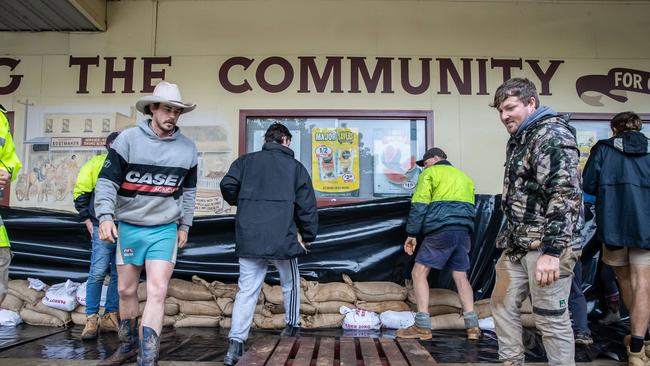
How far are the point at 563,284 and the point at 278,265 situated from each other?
2.01m

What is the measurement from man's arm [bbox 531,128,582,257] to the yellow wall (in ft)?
10.7

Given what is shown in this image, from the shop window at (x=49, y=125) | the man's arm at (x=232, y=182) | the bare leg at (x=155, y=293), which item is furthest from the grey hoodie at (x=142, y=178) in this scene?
the shop window at (x=49, y=125)

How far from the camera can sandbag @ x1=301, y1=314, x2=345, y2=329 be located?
432 cm

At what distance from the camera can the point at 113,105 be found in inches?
226

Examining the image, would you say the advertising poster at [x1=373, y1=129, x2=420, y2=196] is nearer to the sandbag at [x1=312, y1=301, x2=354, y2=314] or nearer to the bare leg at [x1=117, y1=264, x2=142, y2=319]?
the sandbag at [x1=312, y1=301, x2=354, y2=314]

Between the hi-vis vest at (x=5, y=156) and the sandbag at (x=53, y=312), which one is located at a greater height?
the hi-vis vest at (x=5, y=156)

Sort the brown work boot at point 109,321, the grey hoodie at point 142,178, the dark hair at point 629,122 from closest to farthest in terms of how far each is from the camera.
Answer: the grey hoodie at point 142,178 → the dark hair at point 629,122 → the brown work boot at point 109,321

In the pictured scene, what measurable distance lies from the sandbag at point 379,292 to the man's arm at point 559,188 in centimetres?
222

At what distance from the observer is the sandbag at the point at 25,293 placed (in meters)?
4.44

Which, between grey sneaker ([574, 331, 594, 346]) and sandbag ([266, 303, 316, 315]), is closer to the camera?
grey sneaker ([574, 331, 594, 346])

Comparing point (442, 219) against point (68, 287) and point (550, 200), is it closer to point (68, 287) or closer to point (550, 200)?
point (550, 200)

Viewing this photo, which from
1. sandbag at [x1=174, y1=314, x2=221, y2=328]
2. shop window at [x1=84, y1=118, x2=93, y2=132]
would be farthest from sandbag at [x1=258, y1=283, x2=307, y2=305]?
shop window at [x1=84, y1=118, x2=93, y2=132]

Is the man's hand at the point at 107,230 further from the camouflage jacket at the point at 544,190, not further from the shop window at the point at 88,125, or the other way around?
the shop window at the point at 88,125

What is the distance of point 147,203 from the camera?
2.99 m
